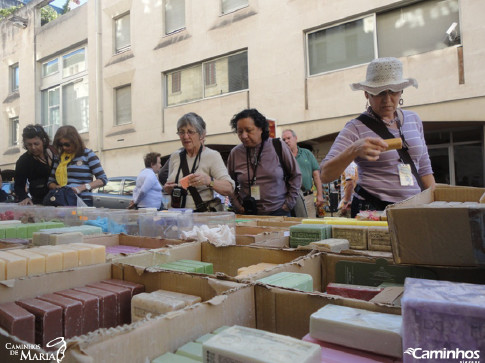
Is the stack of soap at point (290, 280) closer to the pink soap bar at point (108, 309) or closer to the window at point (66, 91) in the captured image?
the pink soap bar at point (108, 309)

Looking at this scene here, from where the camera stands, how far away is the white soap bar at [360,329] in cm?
73

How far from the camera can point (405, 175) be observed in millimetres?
2221

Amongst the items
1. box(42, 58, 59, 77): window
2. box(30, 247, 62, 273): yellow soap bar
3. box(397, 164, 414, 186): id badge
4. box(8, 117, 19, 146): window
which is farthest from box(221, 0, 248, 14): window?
box(8, 117, 19, 146): window

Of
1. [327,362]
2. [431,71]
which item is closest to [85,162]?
[327,362]

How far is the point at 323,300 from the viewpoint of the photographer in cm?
91

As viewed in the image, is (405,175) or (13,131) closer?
(405,175)

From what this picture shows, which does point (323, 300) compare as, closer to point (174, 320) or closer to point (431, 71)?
point (174, 320)

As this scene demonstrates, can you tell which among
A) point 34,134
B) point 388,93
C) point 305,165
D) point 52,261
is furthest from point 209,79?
point 52,261

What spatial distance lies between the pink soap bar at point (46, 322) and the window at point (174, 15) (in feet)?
36.0

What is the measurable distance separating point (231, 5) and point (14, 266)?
9948 mm

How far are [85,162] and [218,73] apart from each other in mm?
6837

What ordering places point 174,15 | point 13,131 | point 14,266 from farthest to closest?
1. point 13,131
2. point 174,15
3. point 14,266

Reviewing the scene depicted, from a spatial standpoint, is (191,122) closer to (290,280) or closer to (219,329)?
(290,280)

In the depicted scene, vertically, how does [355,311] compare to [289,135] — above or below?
below
